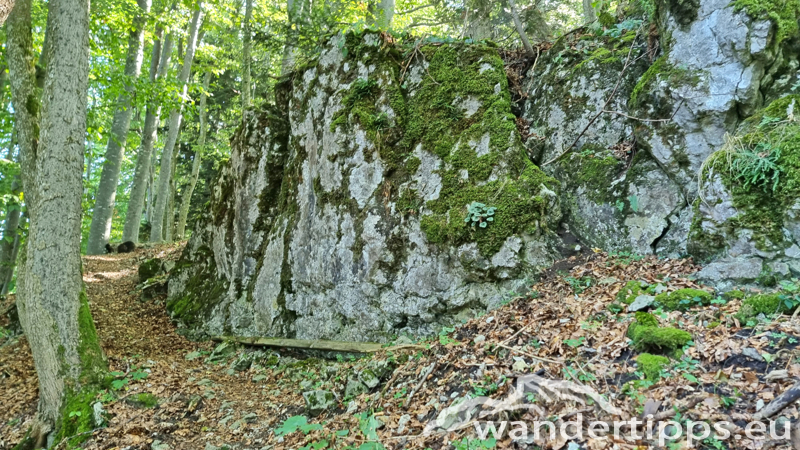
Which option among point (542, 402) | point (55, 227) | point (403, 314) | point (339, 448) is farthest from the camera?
point (403, 314)

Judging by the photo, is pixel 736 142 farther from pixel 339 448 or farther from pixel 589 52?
pixel 339 448

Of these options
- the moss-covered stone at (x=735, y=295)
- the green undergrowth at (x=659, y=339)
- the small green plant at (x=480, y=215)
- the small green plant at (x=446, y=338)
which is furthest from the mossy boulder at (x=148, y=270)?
the moss-covered stone at (x=735, y=295)

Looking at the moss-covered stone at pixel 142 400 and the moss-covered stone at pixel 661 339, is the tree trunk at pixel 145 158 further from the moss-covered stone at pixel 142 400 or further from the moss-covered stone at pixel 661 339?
the moss-covered stone at pixel 661 339

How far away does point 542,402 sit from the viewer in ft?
11.3

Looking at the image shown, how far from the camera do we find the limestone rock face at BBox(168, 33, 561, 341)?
593cm

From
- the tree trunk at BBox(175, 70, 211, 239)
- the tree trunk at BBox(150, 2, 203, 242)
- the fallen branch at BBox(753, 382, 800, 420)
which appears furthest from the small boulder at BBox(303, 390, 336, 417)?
the tree trunk at BBox(175, 70, 211, 239)

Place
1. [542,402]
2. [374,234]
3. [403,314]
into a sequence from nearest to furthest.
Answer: [542,402] < [403,314] < [374,234]

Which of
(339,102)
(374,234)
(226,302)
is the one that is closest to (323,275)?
(374,234)

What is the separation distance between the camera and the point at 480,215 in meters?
5.93

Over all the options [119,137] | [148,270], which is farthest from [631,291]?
[119,137]

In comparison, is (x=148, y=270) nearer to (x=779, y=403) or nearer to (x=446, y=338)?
(x=446, y=338)

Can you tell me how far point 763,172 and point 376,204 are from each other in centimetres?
495

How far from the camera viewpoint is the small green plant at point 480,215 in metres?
5.88

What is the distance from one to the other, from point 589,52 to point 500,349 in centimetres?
549
